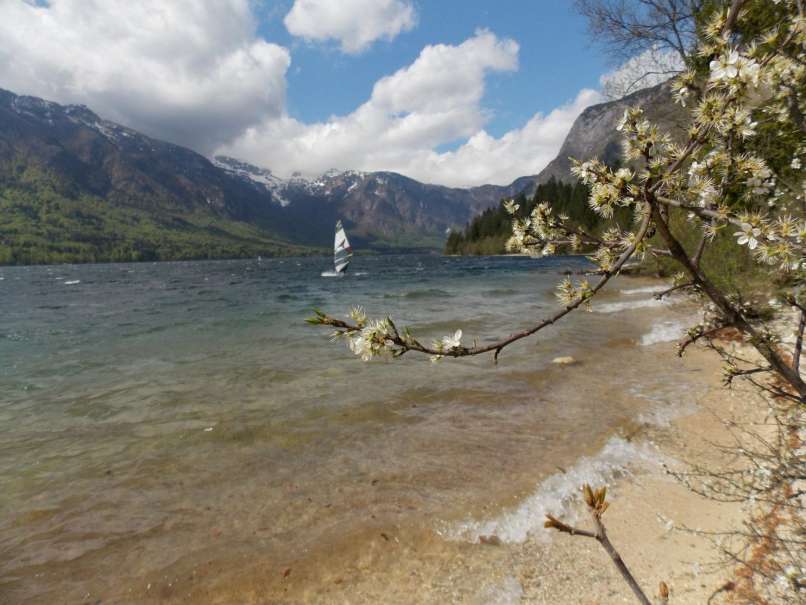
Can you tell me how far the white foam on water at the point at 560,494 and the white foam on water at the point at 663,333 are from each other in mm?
9841

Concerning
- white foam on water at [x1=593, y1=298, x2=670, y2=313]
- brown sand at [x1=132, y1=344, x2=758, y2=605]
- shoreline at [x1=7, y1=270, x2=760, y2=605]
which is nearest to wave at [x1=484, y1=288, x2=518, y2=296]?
white foam on water at [x1=593, y1=298, x2=670, y2=313]

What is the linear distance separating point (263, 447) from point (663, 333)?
1711 centimetres

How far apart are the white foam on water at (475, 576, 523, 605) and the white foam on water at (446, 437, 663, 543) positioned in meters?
0.84

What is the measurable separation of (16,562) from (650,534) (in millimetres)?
8976


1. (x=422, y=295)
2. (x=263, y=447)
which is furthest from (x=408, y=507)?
(x=422, y=295)

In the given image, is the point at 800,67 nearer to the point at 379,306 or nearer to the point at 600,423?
the point at 600,423

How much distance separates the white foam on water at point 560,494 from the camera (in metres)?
6.01

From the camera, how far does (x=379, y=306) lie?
33875mm

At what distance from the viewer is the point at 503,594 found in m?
4.90

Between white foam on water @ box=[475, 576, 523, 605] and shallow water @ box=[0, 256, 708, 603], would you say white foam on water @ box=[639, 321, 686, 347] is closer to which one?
shallow water @ box=[0, 256, 708, 603]

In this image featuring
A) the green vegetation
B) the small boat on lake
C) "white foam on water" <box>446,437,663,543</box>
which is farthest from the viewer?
the green vegetation

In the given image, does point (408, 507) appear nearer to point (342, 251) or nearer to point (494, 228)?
point (342, 251)

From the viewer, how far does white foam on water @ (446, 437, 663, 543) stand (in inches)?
237

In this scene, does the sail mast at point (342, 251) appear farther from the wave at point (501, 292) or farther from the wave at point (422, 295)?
the wave at point (501, 292)
